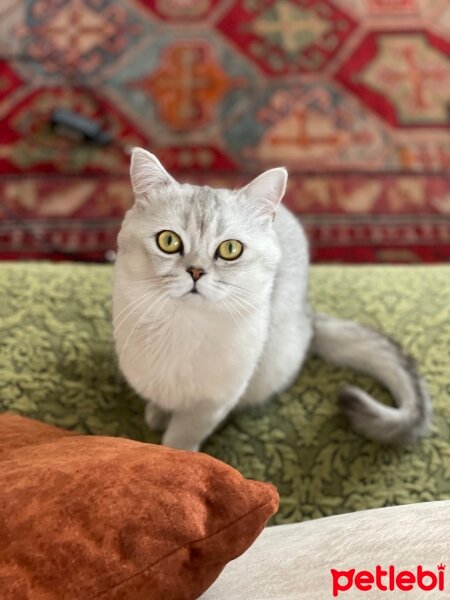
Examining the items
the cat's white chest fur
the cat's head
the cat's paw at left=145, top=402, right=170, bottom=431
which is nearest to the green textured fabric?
the cat's paw at left=145, top=402, right=170, bottom=431

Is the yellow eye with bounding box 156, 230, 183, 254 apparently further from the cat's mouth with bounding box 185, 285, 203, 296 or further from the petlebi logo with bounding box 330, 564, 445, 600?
the petlebi logo with bounding box 330, 564, 445, 600

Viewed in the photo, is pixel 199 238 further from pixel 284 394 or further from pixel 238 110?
pixel 238 110

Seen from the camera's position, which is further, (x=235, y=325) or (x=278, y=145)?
(x=278, y=145)

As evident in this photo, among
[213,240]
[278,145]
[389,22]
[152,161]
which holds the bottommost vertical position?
[213,240]

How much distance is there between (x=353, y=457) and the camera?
115 centimetres

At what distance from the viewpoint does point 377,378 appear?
1.25 meters

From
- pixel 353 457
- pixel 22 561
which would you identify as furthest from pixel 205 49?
pixel 22 561

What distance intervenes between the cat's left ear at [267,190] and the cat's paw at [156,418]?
16.9 inches

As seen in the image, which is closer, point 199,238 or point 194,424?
point 199,238

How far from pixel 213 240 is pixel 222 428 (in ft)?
1.41

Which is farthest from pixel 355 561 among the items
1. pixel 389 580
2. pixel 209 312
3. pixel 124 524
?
pixel 209 312

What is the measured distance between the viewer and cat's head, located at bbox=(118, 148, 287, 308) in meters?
0.93

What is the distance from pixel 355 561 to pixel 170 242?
50 cm

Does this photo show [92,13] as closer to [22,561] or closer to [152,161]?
[152,161]
